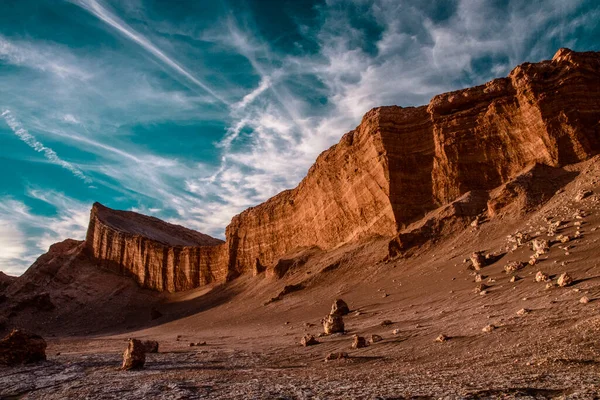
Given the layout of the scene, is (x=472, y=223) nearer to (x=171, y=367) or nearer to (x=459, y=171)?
(x=459, y=171)

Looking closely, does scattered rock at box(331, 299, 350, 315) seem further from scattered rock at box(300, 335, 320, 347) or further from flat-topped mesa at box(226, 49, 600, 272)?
flat-topped mesa at box(226, 49, 600, 272)

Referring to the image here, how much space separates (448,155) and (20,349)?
2786 cm

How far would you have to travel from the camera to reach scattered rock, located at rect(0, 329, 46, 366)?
38.8 ft

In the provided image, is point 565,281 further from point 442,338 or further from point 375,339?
point 375,339

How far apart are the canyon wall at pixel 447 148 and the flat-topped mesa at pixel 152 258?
545 inches

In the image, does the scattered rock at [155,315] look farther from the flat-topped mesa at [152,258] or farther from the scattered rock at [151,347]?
the scattered rock at [151,347]

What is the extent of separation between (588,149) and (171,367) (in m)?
28.1

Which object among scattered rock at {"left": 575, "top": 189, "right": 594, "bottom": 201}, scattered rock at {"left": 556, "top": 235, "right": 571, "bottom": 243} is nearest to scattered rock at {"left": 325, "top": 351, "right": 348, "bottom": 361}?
scattered rock at {"left": 556, "top": 235, "right": 571, "bottom": 243}

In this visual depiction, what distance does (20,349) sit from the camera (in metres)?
12.2

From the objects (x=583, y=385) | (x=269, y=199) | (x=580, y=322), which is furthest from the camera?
(x=269, y=199)

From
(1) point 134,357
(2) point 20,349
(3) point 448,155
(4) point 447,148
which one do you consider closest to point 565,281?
(1) point 134,357

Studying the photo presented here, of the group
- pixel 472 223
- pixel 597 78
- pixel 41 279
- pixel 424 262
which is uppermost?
pixel 597 78

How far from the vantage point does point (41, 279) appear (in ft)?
181

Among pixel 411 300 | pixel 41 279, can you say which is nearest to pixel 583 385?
pixel 411 300
